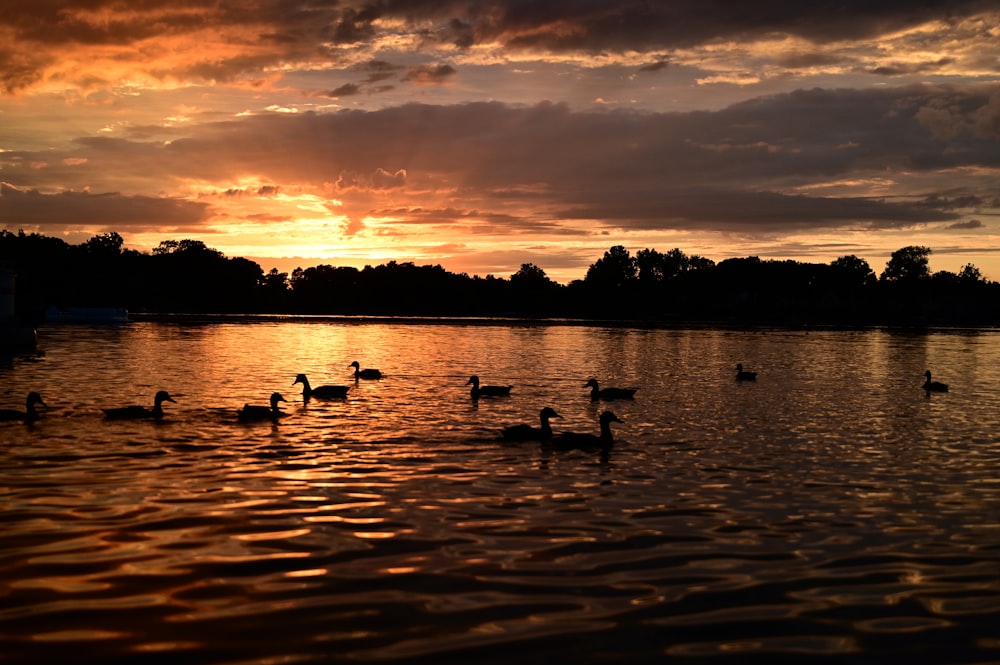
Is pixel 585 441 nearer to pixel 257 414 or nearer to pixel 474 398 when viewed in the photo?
pixel 257 414

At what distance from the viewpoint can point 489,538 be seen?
1283 centimetres

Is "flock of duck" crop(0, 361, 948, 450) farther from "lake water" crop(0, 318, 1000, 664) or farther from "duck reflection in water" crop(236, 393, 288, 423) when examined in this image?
"lake water" crop(0, 318, 1000, 664)

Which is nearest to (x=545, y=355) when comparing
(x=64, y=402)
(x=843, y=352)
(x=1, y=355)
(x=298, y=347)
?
(x=298, y=347)

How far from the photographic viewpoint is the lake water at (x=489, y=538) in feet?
29.9

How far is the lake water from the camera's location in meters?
9.12

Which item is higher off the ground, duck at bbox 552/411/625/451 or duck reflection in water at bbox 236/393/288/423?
duck reflection in water at bbox 236/393/288/423

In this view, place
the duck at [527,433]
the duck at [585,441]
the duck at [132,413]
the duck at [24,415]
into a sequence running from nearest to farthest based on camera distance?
the duck at [585,441], the duck at [527,433], the duck at [24,415], the duck at [132,413]

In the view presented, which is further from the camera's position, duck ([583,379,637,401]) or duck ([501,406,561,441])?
duck ([583,379,637,401])

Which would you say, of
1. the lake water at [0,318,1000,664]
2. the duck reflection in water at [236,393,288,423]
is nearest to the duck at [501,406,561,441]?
the lake water at [0,318,1000,664]

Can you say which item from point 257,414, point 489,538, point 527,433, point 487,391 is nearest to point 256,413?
point 257,414

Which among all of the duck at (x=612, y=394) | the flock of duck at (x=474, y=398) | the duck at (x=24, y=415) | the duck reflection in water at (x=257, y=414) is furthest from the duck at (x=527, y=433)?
the duck at (x=24, y=415)

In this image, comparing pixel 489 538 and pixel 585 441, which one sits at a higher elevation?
pixel 585 441

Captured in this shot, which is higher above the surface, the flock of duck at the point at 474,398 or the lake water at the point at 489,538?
the flock of duck at the point at 474,398

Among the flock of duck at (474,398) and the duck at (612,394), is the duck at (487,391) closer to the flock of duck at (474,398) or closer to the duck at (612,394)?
the flock of duck at (474,398)
